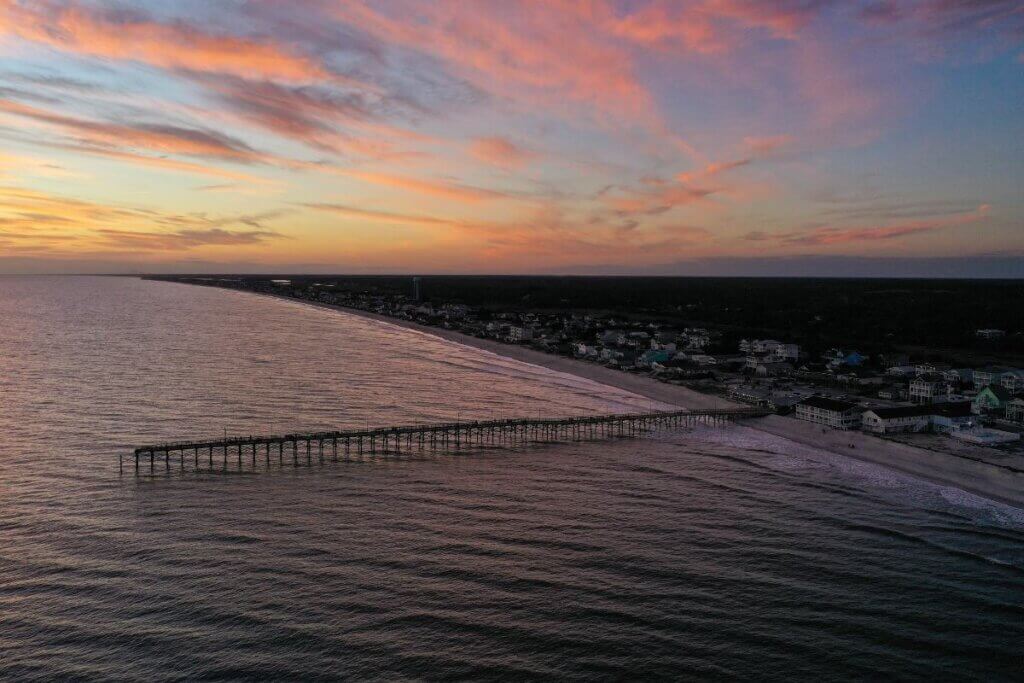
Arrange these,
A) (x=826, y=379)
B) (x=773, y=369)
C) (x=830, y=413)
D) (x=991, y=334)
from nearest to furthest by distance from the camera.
Answer: (x=830, y=413) → (x=826, y=379) → (x=773, y=369) → (x=991, y=334)

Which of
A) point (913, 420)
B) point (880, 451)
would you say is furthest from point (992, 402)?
point (880, 451)

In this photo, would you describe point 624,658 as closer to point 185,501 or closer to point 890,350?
point 185,501

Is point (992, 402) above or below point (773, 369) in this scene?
above

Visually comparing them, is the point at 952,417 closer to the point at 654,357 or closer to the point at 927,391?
the point at 927,391

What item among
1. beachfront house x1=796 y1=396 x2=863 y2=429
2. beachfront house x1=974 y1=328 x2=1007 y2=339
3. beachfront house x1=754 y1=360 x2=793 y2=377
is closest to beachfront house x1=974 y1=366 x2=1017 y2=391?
beachfront house x1=754 y1=360 x2=793 y2=377

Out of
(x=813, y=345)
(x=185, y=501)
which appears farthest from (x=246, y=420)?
(x=813, y=345)

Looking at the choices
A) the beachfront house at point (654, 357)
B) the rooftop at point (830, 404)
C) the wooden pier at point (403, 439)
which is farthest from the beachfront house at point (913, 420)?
the beachfront house at point (654, 357)

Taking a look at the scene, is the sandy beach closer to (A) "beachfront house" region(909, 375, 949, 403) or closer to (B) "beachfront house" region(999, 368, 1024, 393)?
(A) "beachfront house" region(909, 375, 949, 403)
